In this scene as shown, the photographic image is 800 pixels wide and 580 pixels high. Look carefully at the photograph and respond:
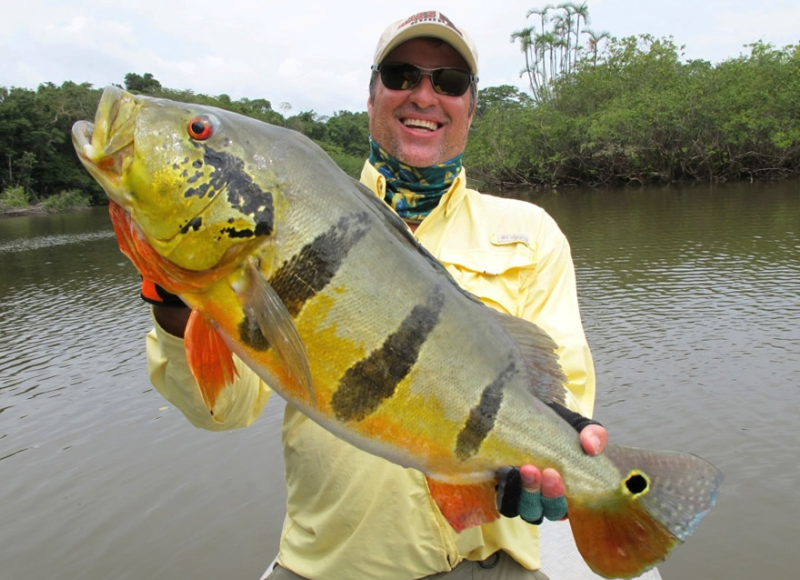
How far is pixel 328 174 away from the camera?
1972 millimetres

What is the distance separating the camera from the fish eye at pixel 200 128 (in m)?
1.87

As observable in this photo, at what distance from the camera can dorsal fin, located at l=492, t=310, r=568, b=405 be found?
2.17 metres

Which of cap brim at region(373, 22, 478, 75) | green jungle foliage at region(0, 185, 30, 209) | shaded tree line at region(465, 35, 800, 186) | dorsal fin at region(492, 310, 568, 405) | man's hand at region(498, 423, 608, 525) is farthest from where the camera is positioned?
green jungle foliage at region(0, 185, 30, 209)

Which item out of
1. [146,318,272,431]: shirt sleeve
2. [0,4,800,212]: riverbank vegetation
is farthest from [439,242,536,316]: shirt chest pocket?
[0,4,800,212]: riverbank vegetation

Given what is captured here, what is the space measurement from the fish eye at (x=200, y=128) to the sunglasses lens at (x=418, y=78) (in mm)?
1449

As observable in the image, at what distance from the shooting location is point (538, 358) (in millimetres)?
2199

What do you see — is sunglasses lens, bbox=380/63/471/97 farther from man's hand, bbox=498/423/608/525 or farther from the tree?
the tree

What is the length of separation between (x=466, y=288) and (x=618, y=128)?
4622cm

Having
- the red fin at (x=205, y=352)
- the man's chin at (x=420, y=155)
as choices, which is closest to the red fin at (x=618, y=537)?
the red fin at (x=205, y=352)

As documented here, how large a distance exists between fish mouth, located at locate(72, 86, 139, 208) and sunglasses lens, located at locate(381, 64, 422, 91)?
1589 millimetres

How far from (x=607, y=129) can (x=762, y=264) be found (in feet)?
99.5

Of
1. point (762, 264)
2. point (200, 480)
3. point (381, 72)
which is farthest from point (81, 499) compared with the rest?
point (762, 264)

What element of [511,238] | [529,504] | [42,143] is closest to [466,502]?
[529,504]

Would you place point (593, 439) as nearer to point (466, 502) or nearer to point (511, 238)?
point (466, 502)
